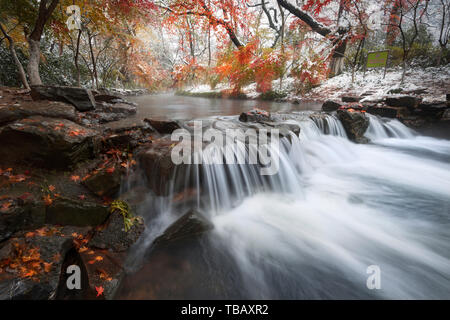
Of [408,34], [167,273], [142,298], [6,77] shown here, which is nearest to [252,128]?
[167,273]

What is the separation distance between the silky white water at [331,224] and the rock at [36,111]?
3.05 m

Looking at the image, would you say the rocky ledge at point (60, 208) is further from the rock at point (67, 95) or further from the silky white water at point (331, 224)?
the rock at point (67, 95)

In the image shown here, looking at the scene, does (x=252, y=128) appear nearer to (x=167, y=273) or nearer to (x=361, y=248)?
(x=361, y=248)

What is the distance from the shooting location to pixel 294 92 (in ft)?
49.2

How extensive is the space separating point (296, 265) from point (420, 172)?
189 inches

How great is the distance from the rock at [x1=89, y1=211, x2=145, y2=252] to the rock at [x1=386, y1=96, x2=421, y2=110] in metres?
10.6

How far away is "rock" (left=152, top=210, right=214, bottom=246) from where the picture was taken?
2.57m

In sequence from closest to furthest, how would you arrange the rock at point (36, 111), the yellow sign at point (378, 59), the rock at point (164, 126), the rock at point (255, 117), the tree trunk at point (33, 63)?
1. the rock at point (36, 111)
2. the rock at point (164, 126)
3. the rock at point (255, 117)
4. the tree trunk at point (33, 63)
5. the yellow sign at point (378, 59)

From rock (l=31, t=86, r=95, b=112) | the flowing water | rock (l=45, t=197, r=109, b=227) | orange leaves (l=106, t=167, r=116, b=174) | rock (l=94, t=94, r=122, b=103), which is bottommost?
the flowing water

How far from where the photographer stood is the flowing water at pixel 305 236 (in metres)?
2.14

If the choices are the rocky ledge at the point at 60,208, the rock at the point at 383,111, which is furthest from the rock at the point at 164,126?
the rock at the point at 383,111

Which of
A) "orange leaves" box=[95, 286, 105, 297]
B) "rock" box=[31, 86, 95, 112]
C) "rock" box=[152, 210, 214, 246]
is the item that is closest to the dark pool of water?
"rock" box=[31, 86, 95, 112]

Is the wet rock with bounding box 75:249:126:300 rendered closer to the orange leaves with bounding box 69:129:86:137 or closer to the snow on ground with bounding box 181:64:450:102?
the orange leaves with bounding box 69:129:86:137

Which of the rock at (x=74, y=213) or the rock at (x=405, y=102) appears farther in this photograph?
the rock at (x=405, y=102)
